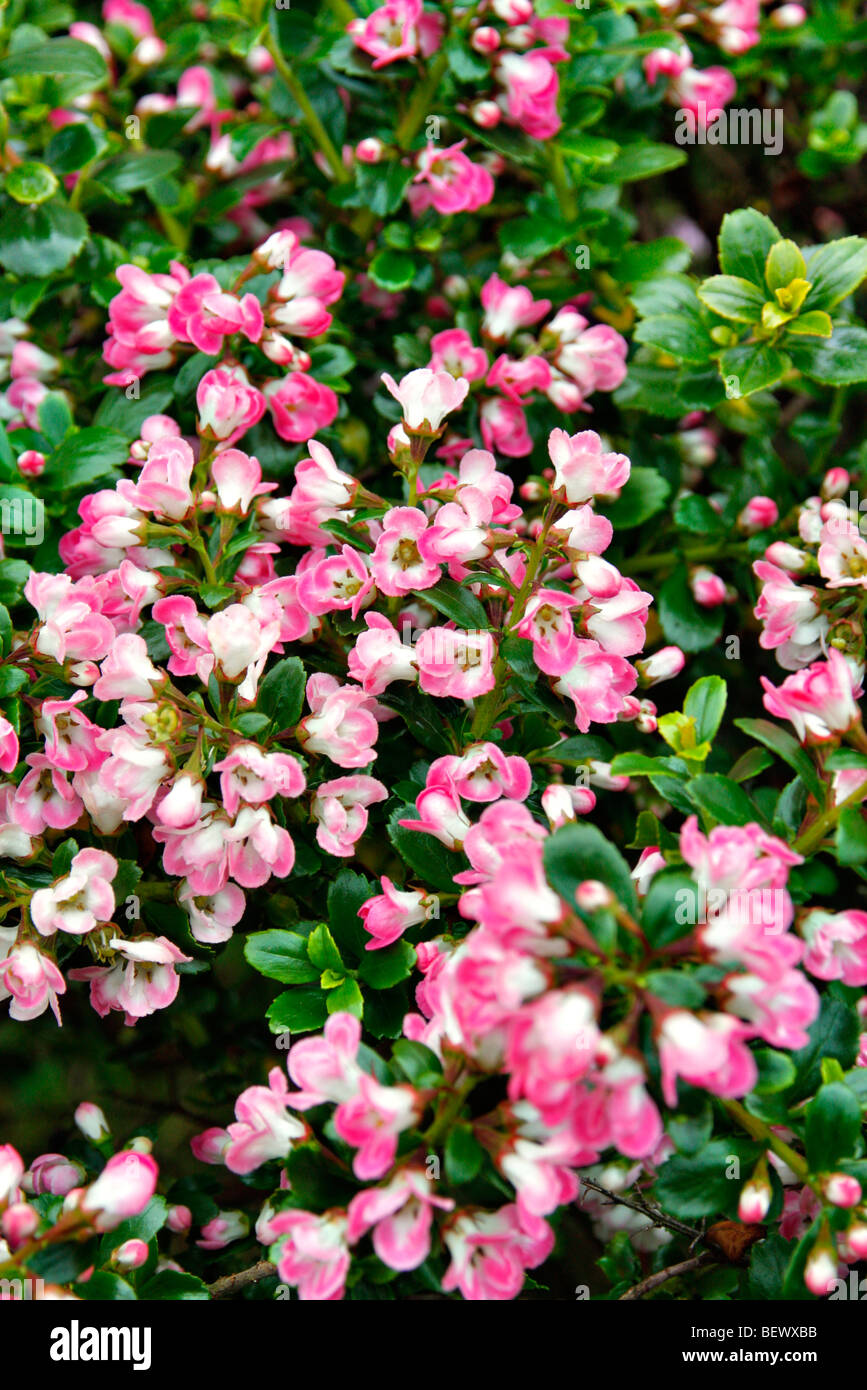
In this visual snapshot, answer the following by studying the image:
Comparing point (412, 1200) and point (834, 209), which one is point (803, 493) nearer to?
point (834, 209)

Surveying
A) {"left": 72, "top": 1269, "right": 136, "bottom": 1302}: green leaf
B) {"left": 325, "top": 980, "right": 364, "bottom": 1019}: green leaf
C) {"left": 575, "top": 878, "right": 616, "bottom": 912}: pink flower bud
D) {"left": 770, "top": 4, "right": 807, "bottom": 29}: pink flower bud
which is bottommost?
{"left": 72, "top": 1269, "right": 136, "bottom": 1302}: green leaf

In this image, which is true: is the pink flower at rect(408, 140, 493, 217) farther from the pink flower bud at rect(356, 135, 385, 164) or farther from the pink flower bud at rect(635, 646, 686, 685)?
the pink flower bud at rect(635, 646, 686, 685)

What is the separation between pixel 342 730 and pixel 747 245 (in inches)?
30.0

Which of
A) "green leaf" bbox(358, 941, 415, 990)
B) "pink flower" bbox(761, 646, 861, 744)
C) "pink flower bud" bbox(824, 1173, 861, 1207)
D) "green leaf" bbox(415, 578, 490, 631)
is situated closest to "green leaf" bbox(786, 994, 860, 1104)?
"pink flower bud" bbox(824, 1173, 861, 1207)

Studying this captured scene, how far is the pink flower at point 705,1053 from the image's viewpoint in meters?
0.71

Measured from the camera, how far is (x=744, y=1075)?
739 mm

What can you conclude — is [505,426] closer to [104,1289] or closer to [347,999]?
[347,999]

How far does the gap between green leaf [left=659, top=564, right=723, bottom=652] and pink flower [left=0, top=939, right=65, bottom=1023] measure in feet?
2.71

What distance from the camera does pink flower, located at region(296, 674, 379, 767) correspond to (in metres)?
1.04

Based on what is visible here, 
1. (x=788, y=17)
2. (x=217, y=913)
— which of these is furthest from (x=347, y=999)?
(x=788, y=17)

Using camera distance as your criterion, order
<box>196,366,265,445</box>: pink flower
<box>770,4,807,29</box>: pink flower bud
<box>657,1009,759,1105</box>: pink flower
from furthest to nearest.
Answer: <box>770,4,807,29</box>: pink flower bud, <box>196,366,265,445</box>: pink flower, <box>657,1009,759,1105</box>: pink flower

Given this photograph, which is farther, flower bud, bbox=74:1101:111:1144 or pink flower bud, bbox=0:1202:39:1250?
flower bud, bbox=74:1101:111:1144
